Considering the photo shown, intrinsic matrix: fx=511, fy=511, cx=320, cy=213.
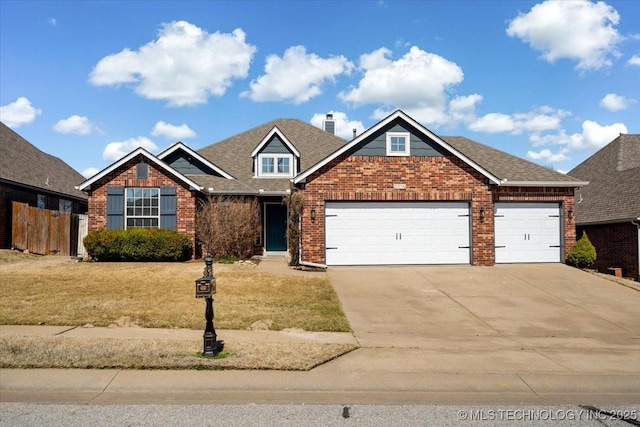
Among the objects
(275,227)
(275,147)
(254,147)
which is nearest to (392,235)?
(275,227)

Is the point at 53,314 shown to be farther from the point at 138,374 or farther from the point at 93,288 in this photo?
the point at 138,374

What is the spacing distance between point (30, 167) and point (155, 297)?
17.5 meters

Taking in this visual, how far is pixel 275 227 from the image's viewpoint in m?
22.2

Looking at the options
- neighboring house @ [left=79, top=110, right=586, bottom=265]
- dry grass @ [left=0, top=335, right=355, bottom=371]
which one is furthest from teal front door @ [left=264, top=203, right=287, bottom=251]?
dry grass @ [left=0, top=335, right=355, bottom=371]

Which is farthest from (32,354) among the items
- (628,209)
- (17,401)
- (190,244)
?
(628,209)

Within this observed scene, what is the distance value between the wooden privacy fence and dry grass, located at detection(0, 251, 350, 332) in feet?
15.7

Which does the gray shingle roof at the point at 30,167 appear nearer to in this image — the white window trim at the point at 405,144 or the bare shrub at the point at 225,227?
the bare shrub at the point at 225,227

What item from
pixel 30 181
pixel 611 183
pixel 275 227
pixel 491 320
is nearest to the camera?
pixel 491 320

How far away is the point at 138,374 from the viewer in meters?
7.09

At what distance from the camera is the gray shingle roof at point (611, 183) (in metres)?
20.6

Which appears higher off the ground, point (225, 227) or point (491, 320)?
point (225, 227)

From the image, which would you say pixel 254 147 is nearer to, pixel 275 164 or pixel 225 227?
pixel 275 164

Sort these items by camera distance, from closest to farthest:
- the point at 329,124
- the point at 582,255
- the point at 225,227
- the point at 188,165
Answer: the point at 582,255, the point at 225,227, the point at 188,165, the point at 329,124

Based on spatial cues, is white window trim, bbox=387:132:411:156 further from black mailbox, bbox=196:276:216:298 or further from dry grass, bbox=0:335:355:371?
black mailbox, bbox=196:276:216:298
